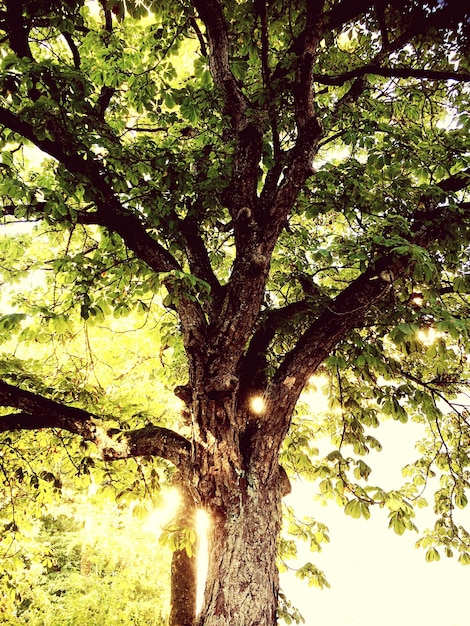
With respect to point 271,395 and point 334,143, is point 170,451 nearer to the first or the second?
point 271,395

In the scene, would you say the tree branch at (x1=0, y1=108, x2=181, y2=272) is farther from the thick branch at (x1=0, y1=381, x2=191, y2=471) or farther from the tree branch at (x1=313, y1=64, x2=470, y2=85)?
the tree branch at (x1=313, y1=64, x2=470, y2=85)

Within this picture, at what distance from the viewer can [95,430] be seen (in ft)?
11.1

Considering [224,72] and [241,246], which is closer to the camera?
[241,246]

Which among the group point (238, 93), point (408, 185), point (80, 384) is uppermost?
point (238, 93)

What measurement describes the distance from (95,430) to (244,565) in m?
1.67

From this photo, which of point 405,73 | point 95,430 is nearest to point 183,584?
point 95,430

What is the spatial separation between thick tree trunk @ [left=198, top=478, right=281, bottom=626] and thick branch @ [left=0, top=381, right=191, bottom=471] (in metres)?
0.56

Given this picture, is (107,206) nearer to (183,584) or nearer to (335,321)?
(335,321)

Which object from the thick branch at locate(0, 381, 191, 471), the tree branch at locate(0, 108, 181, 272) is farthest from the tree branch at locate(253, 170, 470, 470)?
the tree branch at locate(0, 108, 181, 272)

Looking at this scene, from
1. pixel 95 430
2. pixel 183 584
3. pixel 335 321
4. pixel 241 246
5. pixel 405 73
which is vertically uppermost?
pixel 405 73

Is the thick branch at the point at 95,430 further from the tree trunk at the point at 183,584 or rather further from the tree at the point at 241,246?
the tree trunk at the point at 183,584

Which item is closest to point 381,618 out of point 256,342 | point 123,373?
point 123,373

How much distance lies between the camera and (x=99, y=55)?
4.40 meters

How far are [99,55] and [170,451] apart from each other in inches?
176
